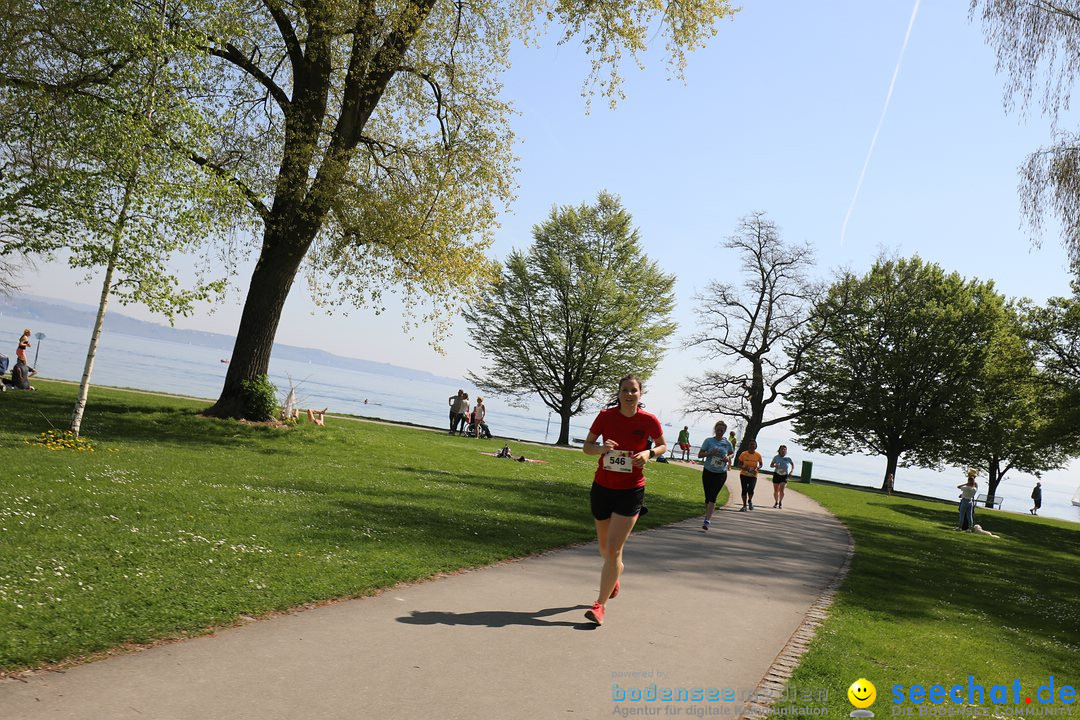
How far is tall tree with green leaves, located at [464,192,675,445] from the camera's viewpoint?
42688mm

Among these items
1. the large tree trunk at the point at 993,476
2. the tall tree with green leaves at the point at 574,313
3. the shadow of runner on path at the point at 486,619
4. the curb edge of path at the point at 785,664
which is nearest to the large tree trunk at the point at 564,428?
the tall tree with green leaves at the point at 574,313

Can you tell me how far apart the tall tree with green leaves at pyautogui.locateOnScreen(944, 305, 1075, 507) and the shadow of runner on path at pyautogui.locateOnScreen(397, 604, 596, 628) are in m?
27.0

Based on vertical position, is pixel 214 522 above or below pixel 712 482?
below

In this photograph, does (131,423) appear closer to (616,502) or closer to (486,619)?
(486,619)

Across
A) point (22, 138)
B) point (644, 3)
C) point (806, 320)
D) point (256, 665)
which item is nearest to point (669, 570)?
point (256, 665)

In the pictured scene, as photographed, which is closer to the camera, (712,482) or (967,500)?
(712,482)

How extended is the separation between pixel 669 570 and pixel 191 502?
19.6 feet

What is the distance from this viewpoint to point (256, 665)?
464 centimetres

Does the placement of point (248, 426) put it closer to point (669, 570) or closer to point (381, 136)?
point (381, 136)

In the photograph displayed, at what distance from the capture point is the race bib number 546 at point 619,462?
655 cm

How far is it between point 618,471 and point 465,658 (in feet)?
7.09

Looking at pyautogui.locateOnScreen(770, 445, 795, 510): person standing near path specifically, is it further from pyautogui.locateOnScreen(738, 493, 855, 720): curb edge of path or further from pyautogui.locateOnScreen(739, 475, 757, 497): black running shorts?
pyautogui.locateOnScreen(738, 493, 855, 720): curb edge of path

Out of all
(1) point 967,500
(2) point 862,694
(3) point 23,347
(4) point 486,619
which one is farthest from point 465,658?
(3) point 23,347

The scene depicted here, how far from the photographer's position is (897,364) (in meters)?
45.0
